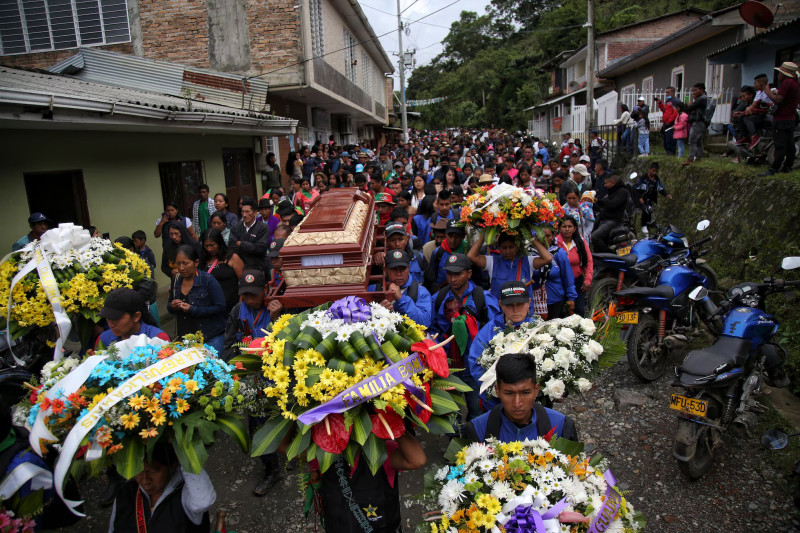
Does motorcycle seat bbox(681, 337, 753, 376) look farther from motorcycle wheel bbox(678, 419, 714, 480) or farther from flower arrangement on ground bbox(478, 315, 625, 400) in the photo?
flower arrangement on ground bbox(478, 315, 625, 400)

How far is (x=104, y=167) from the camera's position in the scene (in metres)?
9.00

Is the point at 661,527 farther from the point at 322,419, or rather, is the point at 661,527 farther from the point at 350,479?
the point at 322,419

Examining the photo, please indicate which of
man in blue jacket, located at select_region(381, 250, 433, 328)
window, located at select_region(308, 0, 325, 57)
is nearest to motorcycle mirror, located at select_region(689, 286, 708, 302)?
man in blue jacket, located at select_region(381, 250, 433, 328)

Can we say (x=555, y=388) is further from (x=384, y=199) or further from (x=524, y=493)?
(x=384, y=199)

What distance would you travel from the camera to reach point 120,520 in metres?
2.86

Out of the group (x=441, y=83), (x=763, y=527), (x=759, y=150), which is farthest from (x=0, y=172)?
(x=441, y=83)

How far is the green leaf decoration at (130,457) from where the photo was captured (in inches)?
97.7

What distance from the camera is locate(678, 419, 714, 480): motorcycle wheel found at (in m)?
4.20

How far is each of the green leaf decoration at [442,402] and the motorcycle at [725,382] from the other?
2329 mm

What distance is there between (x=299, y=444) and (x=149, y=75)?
13.0 meters

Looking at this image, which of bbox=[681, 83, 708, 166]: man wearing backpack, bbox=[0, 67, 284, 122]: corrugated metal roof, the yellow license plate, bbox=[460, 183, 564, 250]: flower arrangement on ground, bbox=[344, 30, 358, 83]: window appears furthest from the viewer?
bbox=[344, 30, 358, 83]: window

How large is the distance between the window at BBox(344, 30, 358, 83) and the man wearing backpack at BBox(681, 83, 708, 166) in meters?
12.5

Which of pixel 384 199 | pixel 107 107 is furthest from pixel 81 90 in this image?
pixel 384 199

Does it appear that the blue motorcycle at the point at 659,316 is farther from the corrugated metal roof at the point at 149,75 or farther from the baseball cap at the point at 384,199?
the corrugated metal roof at the point at 149,75
